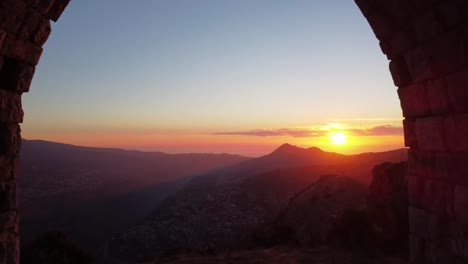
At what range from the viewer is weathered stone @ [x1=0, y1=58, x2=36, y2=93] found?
442 cm

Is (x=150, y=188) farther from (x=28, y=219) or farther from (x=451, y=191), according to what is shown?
(x=451, y=191)

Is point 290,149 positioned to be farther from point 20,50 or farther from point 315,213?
point 20,50

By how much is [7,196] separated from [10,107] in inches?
35.2

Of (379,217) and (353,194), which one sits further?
(353,194)

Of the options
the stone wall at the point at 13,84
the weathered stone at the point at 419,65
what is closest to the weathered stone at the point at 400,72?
the weathered stone at the point at 419,65

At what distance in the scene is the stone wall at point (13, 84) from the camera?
427 centimetres

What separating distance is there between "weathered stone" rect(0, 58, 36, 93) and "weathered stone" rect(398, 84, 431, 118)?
4456mm

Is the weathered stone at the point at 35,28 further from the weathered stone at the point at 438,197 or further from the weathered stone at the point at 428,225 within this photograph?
the weathered stone at the point at 428,225

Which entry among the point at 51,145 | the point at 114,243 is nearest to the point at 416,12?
the point at 114,243

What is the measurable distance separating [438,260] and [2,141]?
490 centimetres

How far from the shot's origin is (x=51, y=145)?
9688 cm

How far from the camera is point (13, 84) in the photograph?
4.47m

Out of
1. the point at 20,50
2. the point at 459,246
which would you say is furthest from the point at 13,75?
the point at 459,246

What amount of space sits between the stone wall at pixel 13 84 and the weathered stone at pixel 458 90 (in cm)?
428
